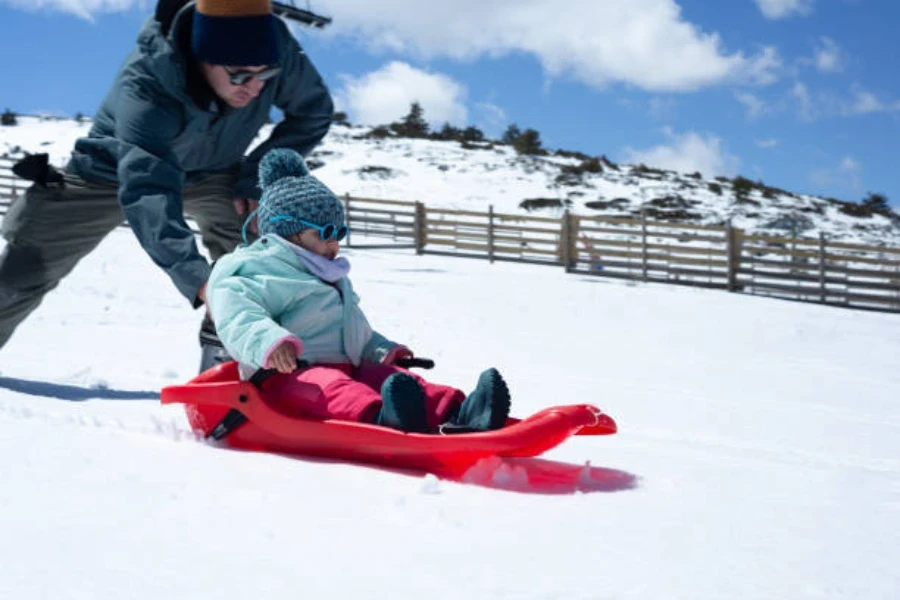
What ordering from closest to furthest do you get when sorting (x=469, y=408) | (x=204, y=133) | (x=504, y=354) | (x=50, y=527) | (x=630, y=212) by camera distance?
(x=50, y=527) → (x=469, y=408) → (x=204, y=133) → (x=504, y=354) → (x=630, y=212)

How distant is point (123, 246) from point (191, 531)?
13304 millimetres

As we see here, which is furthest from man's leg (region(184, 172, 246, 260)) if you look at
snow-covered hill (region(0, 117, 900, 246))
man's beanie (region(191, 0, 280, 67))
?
snow-covered hill (region(0, 117, 900, 246))

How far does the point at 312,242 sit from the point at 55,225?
4.57 ft

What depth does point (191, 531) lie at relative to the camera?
5.57 ft

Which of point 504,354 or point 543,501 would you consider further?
point 504,354

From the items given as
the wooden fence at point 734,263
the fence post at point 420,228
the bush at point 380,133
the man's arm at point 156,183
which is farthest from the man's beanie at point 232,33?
the bush at point 380,133

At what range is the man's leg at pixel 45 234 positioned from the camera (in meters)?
3.66

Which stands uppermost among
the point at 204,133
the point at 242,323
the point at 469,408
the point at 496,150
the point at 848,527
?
the point at 496,150

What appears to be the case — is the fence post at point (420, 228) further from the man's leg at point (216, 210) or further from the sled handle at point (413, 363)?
the sled handle at point (413, 363)

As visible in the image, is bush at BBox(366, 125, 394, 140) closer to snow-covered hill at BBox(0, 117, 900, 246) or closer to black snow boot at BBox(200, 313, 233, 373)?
snow-covered hill at BBox(0, 117, 900, 246)

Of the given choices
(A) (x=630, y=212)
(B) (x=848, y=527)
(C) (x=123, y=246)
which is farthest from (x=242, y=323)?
(A) (x=630, y=212)

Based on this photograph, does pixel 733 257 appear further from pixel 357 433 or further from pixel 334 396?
pixel 357 433

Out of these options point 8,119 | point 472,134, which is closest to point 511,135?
point 472,134

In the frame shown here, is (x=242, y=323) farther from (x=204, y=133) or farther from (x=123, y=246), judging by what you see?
(x=123, y=246)
